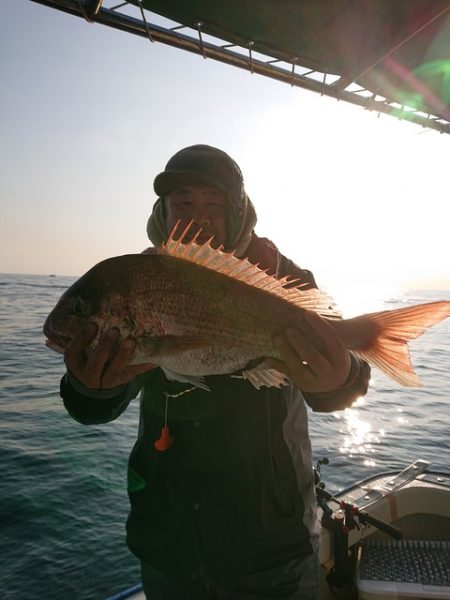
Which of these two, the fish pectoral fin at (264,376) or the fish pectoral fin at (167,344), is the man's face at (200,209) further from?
the fish pectoral fin at (264,376)

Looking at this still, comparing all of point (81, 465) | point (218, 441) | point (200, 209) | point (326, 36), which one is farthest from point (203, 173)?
point (81, 465)

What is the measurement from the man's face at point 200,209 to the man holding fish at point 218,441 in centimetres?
48

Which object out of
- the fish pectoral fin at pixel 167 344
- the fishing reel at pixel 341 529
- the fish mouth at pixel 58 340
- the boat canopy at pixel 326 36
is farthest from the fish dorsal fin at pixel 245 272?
the boat canopy at pixel 326 36

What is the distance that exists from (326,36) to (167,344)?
7.45 m

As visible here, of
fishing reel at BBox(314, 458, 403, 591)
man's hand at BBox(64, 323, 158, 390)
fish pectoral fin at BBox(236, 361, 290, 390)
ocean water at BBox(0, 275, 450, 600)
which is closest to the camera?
man's hand at BBox(64, 323, 158, 390)

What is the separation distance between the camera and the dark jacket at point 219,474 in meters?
2.55

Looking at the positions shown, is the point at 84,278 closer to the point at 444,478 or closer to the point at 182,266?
the point at 182,266

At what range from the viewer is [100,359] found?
2.41 metres

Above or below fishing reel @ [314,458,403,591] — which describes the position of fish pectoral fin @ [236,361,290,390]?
above

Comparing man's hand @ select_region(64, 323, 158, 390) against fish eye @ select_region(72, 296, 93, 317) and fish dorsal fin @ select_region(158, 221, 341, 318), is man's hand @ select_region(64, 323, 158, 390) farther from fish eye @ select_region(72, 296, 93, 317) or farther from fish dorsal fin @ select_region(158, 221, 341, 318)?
fish dorsal fin @ select_region(158, 221, 341, 318)

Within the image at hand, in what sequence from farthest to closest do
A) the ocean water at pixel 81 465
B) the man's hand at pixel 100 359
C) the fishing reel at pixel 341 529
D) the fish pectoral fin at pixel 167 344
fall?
the ocean water at pixel 81 465 → the fishing reel at pixel 341 529 → the fish pectoral fin at pixel 167 344 → the man's hand at pixel 100 359

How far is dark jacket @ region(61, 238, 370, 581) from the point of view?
2.55 m

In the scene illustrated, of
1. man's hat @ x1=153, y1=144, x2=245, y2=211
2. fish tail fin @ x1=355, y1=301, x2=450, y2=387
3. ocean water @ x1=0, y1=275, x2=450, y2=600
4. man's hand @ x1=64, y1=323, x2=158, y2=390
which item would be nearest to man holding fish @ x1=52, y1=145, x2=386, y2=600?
man's hand @ x1=64, y1=323, x2=158, y2=390

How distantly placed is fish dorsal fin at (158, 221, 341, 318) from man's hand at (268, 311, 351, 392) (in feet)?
0.79
